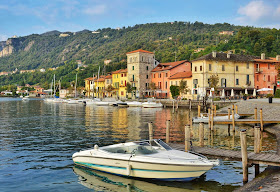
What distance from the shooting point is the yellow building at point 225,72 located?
72000 mm

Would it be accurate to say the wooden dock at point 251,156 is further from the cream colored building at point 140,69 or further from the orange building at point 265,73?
the cream colored building at point 140,69

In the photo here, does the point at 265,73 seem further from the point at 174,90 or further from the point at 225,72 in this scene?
the point at 174,90

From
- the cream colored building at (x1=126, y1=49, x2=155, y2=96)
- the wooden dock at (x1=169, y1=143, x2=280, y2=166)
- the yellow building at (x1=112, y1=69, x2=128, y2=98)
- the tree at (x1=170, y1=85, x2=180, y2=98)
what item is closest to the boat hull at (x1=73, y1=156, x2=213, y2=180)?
the wooden dock at (x1=169, y1=143, x2=280, y2=166)

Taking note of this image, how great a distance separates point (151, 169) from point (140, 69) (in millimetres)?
84643

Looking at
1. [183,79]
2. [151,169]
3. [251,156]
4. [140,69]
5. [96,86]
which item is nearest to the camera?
[151,169]

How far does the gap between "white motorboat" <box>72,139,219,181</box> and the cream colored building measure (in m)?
81.9

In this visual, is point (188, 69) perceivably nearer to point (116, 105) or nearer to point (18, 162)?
point (116, 105)

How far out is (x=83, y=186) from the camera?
527 inches

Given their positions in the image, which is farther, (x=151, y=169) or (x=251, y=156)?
(x=251, y=156)

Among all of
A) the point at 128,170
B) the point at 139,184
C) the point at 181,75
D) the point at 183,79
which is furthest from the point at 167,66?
the point at 139,184

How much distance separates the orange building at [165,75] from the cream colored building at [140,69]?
413 centimetres

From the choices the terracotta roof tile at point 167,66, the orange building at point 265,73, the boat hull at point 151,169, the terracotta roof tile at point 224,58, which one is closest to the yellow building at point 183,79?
the terracotta roof tile at point 167,66

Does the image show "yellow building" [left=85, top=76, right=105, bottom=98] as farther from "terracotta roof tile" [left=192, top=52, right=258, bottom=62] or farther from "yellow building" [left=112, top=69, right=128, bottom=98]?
"terracotta roof tile" [left=192, top=52, right=258, bottom=62]

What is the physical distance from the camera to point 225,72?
240 ft
